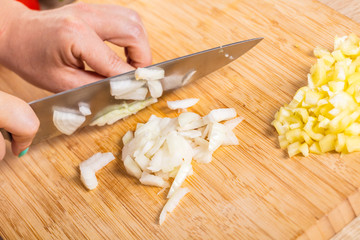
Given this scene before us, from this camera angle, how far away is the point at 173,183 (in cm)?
139

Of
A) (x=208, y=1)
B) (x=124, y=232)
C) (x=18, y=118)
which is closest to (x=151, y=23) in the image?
(x=208, y=1)

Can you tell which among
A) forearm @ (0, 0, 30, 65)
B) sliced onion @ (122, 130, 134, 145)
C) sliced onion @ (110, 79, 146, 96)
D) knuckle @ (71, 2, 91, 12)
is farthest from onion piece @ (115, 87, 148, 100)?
forearm @ (0, 0, 30, 65)

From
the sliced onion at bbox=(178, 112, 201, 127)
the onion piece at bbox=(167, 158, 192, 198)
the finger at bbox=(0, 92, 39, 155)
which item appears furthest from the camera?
the sliced onion at bbox=(178, 112, 201, 127)

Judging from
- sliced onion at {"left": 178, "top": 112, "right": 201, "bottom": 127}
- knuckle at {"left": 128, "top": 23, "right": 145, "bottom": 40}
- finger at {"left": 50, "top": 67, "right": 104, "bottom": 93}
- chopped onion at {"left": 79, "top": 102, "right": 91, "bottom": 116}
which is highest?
knuckle at {"left": 128, "top": 23, "right": 145, "bottom": 40}

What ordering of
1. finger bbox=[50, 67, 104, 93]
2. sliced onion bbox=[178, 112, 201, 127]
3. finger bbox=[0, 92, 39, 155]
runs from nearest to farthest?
finger bbox=[0, 92, 39, 155]
sliced onion bbox=[178, 112, 201, 127]
finger bbox=[50, 67, 104, 93]

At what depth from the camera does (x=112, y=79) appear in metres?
1.50

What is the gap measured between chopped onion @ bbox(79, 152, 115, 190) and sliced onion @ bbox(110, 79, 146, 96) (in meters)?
0.21

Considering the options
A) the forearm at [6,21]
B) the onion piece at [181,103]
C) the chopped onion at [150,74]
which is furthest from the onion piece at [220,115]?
the forearm at [6,21]

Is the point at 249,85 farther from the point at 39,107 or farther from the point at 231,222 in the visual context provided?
the point at 39,107

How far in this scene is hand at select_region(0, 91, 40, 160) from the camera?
128 centimetres

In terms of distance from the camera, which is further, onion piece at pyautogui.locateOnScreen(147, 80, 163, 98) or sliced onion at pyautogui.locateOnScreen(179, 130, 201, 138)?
onion piece at pyautogui.locateOnScreen(147, 80, 163, 98)

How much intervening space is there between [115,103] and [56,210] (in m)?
0.41

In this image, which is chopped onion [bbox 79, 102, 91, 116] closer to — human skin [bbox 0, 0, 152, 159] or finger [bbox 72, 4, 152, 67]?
human skin [bbox 0, 0, 152, 159]

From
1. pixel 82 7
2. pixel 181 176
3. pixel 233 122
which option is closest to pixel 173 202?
pixel 181 176
